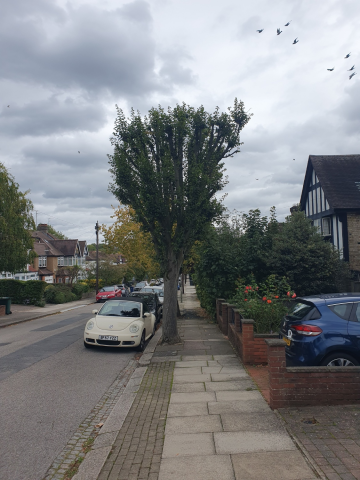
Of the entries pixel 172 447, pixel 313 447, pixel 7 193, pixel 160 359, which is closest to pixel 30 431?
pixel 172 447

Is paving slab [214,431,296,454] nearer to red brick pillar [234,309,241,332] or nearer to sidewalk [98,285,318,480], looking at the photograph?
sidewalk [98,285,318,480]

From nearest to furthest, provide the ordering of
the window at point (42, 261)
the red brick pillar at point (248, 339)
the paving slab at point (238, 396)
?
the paving slab at point (238, 396), the red brick pillar at point (248, 339), the window at point (42, 261)

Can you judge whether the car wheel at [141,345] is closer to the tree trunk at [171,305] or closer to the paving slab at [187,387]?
the tree trunk at [171,305]

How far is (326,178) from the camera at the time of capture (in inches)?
1027

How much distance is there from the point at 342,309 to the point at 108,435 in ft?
13.3

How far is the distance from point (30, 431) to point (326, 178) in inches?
968

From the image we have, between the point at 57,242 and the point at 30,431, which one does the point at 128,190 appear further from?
the point at 57,242

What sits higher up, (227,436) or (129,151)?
(129,151)

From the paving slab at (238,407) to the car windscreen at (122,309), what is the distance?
20.9 feet

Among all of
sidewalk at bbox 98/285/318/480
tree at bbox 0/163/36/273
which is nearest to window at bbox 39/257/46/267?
tree at bbox 0/163/36/273

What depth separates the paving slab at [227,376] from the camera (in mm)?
7479

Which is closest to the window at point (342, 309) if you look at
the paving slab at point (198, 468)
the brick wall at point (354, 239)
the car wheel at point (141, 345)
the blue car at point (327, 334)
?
the blue car at point (327, 334)

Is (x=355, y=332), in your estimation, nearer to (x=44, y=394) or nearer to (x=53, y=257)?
(x=44, y=394)

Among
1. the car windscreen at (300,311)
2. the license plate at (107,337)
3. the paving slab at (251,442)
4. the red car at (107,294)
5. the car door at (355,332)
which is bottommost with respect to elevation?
the red car at (107,294)
